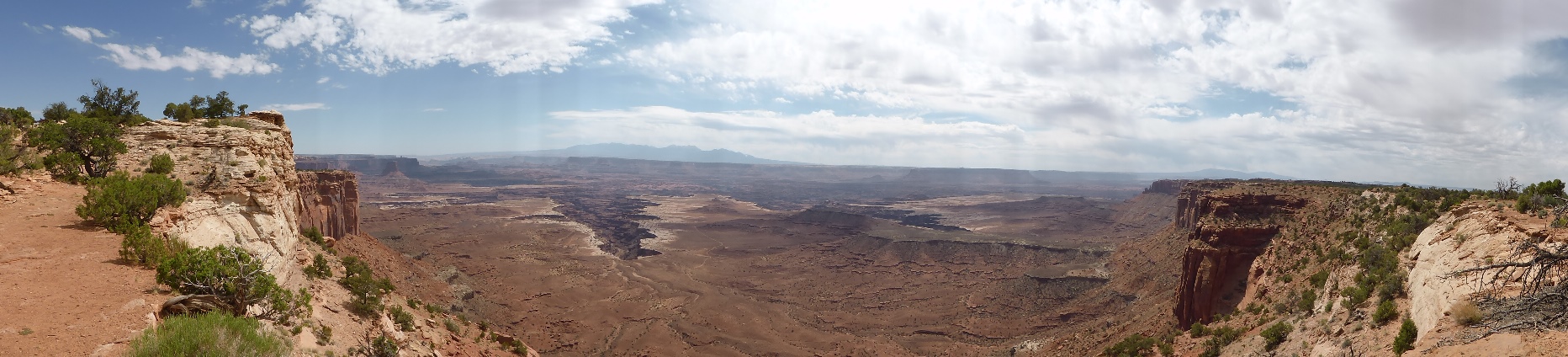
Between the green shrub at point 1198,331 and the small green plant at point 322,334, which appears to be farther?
the green shrub at point 1198,331

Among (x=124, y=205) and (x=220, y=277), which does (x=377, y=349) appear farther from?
(x=124, y=205)

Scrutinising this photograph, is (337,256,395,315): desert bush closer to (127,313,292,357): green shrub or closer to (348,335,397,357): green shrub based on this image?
(348,335,397,357): green shrub

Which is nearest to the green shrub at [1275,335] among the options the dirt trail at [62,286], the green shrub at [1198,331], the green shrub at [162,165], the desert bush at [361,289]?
the green shrub at [1198,331]

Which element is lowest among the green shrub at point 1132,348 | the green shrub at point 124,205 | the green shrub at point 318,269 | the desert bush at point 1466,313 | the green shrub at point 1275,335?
the green shrub at point 1132,348

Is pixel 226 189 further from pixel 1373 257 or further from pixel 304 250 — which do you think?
pixel 1373 257

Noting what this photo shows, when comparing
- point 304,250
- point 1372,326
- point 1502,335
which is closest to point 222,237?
point 304,250

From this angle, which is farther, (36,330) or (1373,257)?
(1373,257)

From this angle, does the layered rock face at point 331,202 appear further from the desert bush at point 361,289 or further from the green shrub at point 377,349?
the green shrub at point 377,349
